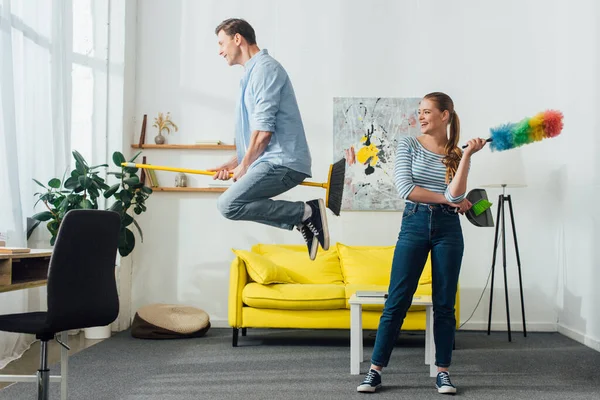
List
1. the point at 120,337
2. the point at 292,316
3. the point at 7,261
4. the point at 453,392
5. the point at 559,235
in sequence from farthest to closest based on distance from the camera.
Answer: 1. the point at 559,235
2. the point at 120,337
3. the point at 292,316
4. the point at 453,392
5. the point at 7,261

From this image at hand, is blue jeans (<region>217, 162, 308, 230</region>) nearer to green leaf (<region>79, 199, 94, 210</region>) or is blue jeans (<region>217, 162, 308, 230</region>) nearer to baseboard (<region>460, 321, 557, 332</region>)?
green leaf (<region>79, 199, 94, 210</region>)

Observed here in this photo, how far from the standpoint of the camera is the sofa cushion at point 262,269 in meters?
5.04

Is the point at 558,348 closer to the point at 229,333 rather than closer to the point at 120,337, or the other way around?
the point at 229,333

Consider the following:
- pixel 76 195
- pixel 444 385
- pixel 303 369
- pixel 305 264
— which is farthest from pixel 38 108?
pixel 444 385

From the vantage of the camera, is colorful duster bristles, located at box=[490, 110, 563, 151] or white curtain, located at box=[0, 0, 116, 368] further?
white curtain, located at box=[0, 0, 116, 368]

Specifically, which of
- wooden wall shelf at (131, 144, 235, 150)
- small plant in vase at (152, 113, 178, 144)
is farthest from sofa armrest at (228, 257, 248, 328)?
small plant in vase at (152, 113, 178, 144)

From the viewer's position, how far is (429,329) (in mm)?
4332

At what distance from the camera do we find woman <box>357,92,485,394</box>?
3.33 m

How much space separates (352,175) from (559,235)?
1.93 metres

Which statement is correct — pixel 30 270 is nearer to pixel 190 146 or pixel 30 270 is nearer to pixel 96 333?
pixel 96 333

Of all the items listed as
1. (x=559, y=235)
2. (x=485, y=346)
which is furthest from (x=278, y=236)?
(x=559, y=235)

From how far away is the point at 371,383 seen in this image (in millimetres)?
3500

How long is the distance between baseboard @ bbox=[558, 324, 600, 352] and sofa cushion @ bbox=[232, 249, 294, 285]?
7.90 ft

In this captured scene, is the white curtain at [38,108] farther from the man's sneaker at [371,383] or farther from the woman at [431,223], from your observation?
the woman at [431,223]
